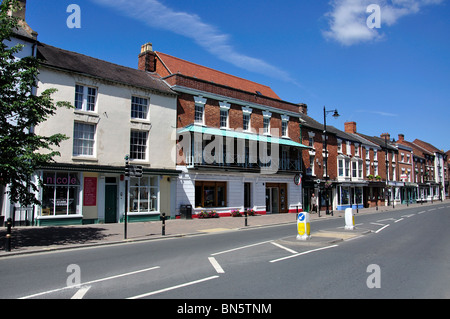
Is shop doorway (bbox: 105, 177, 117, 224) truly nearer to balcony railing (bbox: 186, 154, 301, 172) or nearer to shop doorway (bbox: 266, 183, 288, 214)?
balcony railing (bbox: 186, 154, 301, 172)

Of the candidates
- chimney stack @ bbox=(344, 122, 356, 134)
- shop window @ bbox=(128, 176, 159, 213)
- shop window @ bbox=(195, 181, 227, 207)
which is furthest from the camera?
chimney stack @ bbox=(344, 122, 356, 134)

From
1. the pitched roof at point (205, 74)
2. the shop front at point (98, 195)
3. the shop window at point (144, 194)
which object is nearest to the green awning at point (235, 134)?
the shop front at point (98, 195)

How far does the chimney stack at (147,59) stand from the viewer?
87.1 feet

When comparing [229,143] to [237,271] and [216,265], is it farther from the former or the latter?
[237,271]

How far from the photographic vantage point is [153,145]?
22219 mm

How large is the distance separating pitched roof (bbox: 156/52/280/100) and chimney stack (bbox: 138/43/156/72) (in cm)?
65

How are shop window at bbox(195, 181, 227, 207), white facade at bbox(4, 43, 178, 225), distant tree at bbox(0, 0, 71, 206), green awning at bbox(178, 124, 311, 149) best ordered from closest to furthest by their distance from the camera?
distant tree at bbox(0, 0, 71, 206) → white facade at bbox(4, 43, 178, 225) → green awning at bbox(178, 124, 311, 149) → shop window at bbox(195, 181, 227, 207)

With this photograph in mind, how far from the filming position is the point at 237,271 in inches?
307

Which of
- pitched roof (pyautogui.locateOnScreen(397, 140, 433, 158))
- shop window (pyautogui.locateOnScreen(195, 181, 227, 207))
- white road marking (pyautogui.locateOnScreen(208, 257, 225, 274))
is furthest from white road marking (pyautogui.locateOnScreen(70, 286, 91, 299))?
pitched roof (pyautogui.locateOnScreen(397, 140, 433, 158))

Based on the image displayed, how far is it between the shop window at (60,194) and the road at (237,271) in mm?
7552

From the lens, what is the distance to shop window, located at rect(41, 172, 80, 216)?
704 inches

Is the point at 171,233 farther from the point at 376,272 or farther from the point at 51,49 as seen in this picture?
the point at 51,49

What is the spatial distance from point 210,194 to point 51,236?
12.8m
